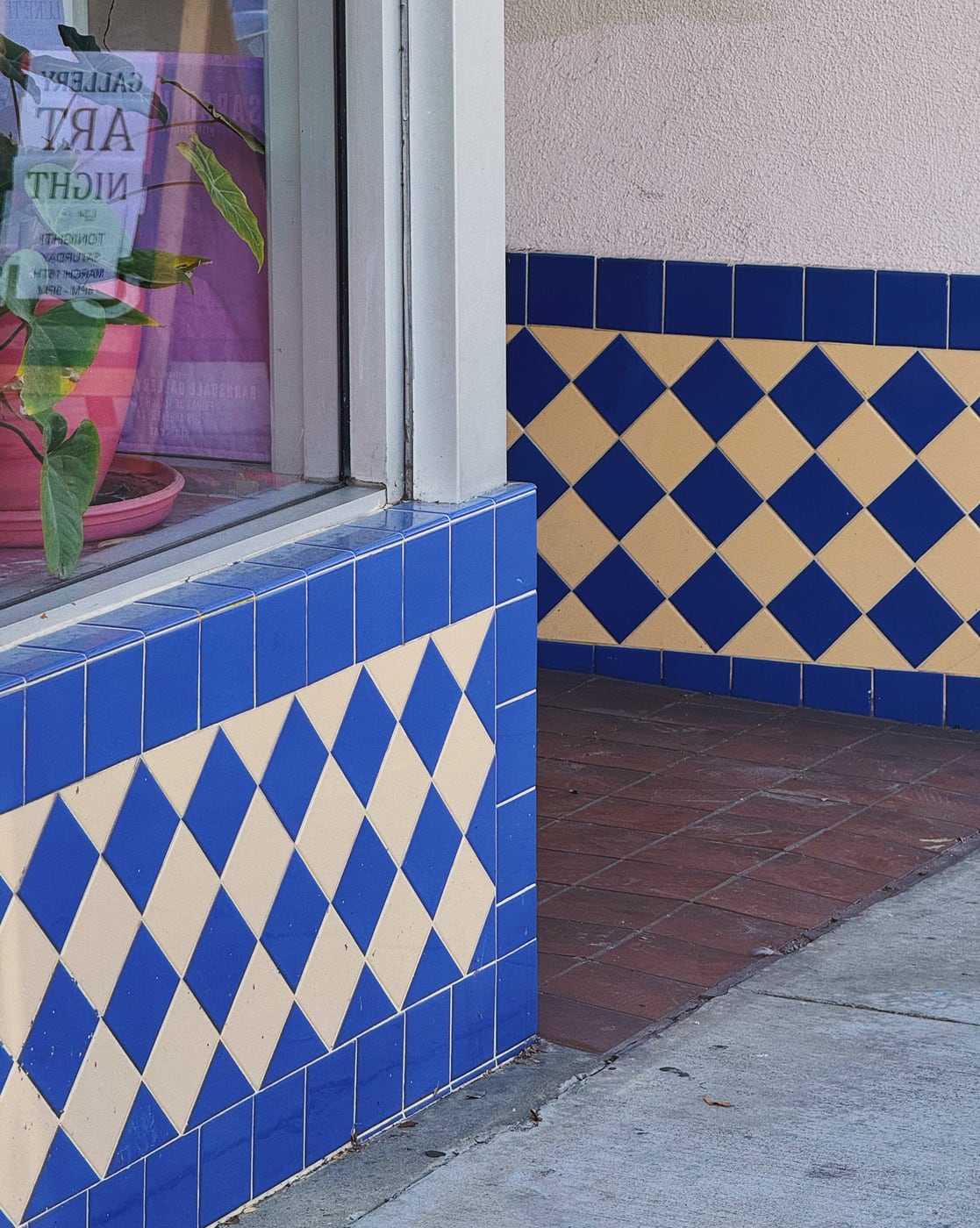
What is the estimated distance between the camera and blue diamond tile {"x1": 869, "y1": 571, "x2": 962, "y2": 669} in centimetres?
510

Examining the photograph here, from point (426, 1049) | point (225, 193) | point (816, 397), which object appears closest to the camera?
point (225, 193)

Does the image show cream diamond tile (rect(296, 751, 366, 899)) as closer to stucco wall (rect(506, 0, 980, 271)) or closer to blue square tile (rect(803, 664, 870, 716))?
blue square tile (rect(803, 664, 870, 716))

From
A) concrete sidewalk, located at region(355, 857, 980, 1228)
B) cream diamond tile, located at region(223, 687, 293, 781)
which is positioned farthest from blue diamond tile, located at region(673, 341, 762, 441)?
cream diamond tile, located at region(223, 687, 293, 781)

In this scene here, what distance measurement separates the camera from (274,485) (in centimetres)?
296

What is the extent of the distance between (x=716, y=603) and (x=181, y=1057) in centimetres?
298

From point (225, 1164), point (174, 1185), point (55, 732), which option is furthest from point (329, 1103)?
point (55, 732)

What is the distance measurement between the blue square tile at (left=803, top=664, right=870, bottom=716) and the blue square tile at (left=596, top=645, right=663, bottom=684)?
41 cm

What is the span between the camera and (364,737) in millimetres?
2865

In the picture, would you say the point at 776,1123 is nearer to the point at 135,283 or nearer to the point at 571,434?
the point at 135,283

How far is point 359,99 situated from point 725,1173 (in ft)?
5.25

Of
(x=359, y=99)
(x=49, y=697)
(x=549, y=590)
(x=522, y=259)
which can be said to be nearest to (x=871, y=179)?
(x=522, y=259)

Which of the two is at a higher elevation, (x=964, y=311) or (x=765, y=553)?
(x=964, y=311)

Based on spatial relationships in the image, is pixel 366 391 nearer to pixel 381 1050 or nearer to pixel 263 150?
pixel 263 150

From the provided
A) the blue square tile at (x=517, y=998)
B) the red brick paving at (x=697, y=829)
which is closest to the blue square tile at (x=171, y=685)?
the blue square tile at (x=517, y=998)
